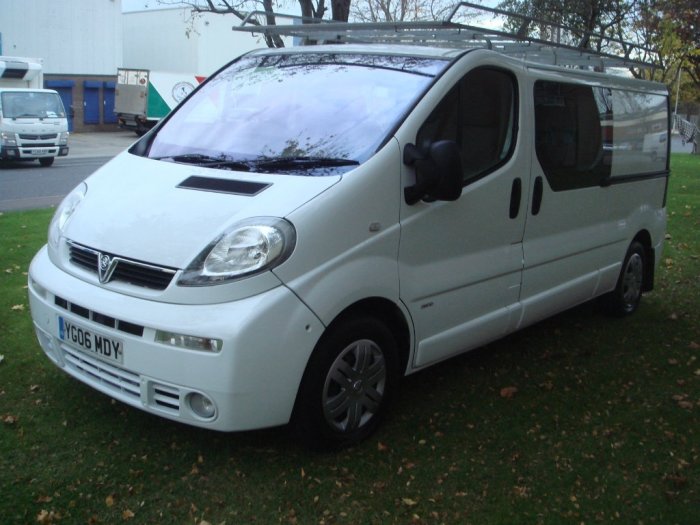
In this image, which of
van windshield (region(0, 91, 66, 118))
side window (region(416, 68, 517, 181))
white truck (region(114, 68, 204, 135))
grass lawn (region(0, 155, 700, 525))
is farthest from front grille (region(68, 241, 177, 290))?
white truck (region(114, 68, 204, 135))

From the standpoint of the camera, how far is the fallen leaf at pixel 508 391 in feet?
16.0

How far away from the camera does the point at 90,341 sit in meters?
3.73

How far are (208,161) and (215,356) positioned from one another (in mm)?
1282

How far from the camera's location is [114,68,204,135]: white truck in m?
→ 34.7

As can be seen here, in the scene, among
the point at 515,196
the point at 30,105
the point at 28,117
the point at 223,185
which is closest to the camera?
the point at 223,185

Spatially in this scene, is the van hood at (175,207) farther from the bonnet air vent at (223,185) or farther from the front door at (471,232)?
the front door at (471,232)

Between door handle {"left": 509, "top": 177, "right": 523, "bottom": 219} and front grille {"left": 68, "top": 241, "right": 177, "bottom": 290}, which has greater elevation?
door handle {"left": 509, "top": 177, "right": 523, "bottom": 219}

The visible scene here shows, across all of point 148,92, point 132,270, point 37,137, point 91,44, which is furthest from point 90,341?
point 91,44

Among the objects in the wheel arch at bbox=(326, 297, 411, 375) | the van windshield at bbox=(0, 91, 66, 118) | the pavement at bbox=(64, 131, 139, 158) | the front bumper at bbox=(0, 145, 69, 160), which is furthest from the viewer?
the pavement at bbox=(64, 131, 139, 158)

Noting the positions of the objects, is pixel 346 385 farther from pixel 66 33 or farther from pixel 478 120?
pixel 66 33

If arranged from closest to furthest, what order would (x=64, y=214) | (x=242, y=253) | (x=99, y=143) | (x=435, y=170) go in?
(x=242, y=253) → (x=435, y=170) → (x=64, y=214) → (x=99, y=143)

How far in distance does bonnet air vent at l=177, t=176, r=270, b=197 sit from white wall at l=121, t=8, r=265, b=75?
35920 millimetres

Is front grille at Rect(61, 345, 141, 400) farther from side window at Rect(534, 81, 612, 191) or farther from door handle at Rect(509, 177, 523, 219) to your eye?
side window at Rect(534, 81, 612, 191)

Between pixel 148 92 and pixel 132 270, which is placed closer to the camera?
pixel 132 270
